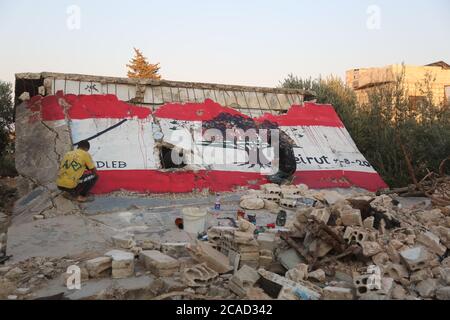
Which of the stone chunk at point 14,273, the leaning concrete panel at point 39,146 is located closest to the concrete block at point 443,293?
the stone chunk at point 14,273

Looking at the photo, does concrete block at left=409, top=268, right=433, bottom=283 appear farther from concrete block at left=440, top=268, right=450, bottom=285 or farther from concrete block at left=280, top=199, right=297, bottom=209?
concrete block at left=280, top=199, right=297, bottom=209

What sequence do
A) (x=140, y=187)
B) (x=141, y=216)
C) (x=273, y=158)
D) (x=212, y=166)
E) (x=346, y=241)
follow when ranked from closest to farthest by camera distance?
(x=346, y=241) < (x=141, y=216) < (x=140, y=187) < (x=212, y=166) < (x=273, y=158)

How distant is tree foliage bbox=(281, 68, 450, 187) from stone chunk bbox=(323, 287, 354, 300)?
8.79 meters

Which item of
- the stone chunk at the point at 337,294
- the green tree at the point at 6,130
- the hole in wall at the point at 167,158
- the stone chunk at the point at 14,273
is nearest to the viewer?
the stone chunk at the point at 337,294

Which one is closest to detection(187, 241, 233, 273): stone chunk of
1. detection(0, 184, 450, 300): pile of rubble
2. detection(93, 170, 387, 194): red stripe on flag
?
detection(0, 184, 450, 300): pile of rubble

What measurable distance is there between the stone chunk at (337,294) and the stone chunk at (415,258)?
87 cm

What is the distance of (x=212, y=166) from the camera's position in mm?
9414

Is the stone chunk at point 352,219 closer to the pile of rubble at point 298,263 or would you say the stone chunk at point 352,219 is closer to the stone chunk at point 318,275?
the pile of rubble at point 298,263

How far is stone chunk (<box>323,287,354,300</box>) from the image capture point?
3.73 m

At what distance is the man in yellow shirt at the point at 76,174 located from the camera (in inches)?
284

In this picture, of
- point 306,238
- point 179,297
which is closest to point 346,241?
point 306,238

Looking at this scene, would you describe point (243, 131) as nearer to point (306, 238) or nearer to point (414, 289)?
point (306, 238)

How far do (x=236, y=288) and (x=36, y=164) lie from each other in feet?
20.8

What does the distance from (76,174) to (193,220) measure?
2512 millimetres
